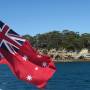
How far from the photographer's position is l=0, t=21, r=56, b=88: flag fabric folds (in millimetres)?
20531

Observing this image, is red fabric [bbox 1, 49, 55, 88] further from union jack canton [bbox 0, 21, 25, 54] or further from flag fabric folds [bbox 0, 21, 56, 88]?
union jack canton [bbox 0, 21, 25, 54]

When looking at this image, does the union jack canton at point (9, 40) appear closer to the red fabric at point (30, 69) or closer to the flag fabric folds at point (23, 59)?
the flag fabric folds at point (23, 59)

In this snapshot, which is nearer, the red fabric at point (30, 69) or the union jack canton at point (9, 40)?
the red fabric at point (30, 69)

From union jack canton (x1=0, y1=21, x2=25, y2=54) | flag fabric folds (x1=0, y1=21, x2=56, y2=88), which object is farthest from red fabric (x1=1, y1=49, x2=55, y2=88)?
union jack canton (x1=0, y1=21, x2=25, y2=54)

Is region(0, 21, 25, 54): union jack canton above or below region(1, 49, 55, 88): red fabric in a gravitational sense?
above

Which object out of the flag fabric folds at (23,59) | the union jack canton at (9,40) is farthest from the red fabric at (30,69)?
the union jack canton at (9,40)

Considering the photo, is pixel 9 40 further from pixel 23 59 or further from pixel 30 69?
pixel 30 69

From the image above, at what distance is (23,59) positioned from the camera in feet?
69.2

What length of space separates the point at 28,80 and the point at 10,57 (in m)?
1.38

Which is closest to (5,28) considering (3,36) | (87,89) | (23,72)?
(3,36)

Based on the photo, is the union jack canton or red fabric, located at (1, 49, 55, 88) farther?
the union jack canton

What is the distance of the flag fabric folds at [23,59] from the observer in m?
20.5

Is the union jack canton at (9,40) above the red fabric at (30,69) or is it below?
above

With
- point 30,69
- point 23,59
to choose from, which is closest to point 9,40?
point 23,59
